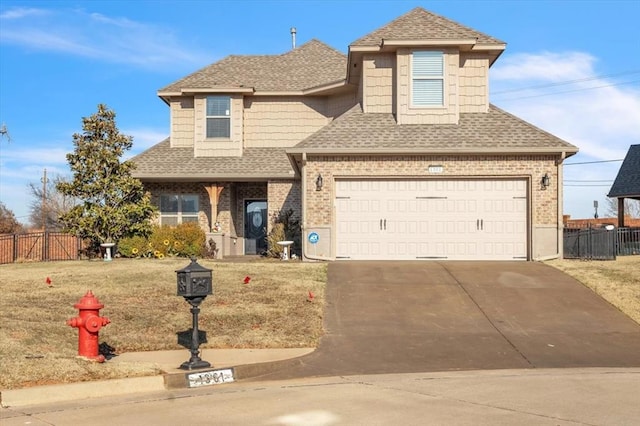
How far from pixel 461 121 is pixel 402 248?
4535mm

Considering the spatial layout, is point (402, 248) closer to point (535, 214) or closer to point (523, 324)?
point (535, 214)

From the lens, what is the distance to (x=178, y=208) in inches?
995

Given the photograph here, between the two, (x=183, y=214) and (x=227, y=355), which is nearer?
(x=227, y=355)

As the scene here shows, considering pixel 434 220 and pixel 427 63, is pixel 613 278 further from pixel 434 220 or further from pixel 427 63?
pixel 427 63

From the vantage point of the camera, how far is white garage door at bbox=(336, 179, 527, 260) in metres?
19.6

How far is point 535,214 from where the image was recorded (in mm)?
19422

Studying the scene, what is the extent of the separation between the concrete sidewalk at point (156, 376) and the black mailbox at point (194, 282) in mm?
986

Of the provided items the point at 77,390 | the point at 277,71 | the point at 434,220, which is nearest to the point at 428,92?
the point at 434,220

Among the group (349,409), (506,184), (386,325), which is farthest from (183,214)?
(349,409)

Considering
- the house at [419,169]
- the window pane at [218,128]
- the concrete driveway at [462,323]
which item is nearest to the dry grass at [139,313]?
the concrete driveway at [462,323]

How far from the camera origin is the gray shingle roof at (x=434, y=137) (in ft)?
63.9

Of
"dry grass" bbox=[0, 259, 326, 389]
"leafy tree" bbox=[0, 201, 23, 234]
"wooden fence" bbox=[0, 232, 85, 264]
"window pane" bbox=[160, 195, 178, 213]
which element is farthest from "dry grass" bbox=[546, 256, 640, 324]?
"leafy tree" bbox=[0, 201, 23, 234]

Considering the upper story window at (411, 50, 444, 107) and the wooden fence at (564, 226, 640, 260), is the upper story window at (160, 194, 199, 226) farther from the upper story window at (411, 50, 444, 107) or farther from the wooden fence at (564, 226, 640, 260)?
the wooden fence at (564, 226, 640, 260)

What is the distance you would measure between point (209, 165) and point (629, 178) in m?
21.7
